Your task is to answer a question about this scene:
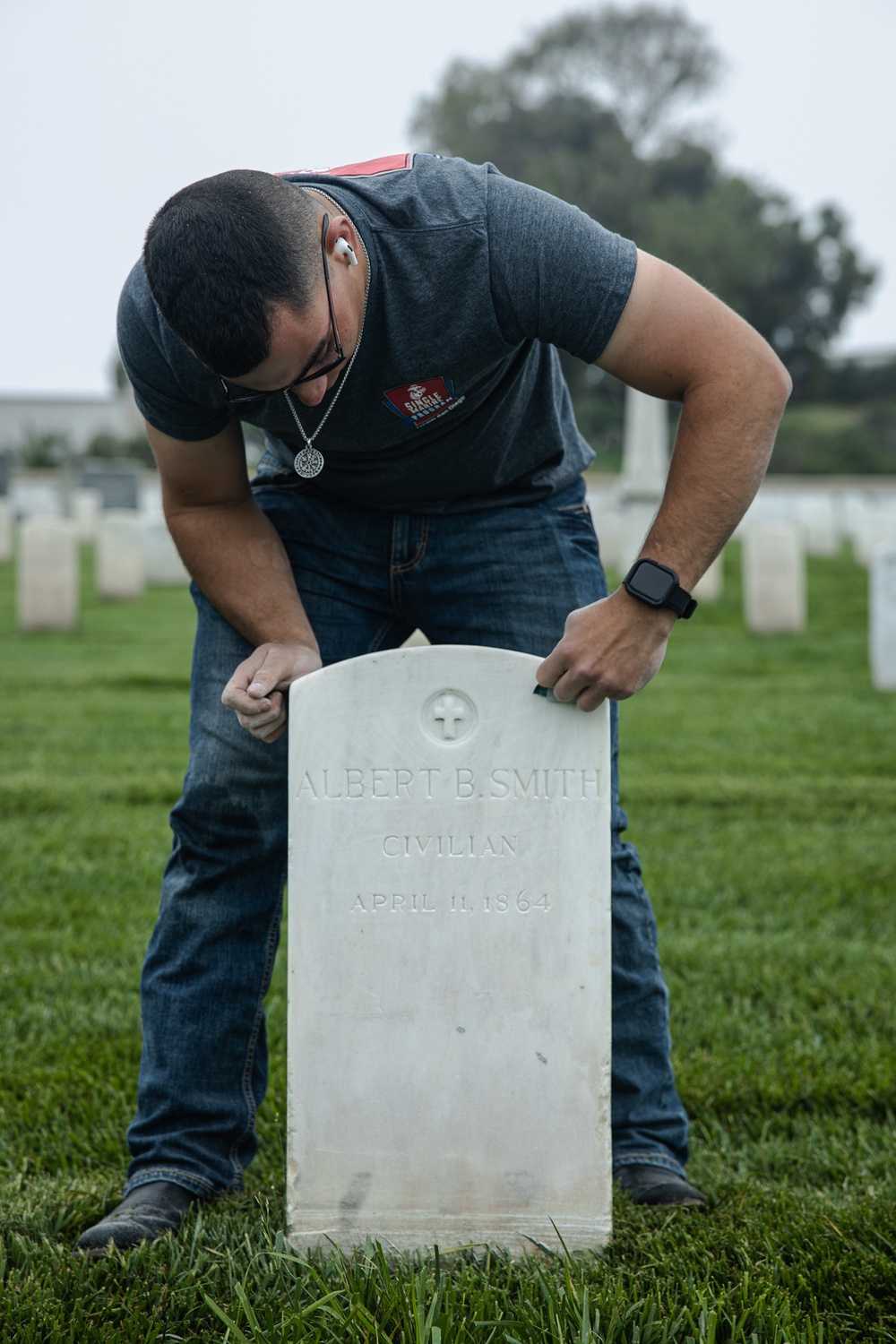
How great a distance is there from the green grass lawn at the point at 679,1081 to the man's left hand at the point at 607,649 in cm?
97

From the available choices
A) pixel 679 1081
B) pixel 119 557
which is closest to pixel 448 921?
pixel 679 1081

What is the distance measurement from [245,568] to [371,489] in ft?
0.96

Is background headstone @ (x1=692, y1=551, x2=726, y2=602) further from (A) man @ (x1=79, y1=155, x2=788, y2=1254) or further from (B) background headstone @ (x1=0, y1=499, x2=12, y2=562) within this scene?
(B) background headstone @ (x1=0, y1=499, x2=12, y2=562)

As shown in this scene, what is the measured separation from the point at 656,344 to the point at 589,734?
68cm

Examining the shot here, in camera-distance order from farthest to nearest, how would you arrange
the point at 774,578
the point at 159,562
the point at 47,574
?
the point at 159,562
the point at 47,574
the point at 774,578

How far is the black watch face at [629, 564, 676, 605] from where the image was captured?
2.13m

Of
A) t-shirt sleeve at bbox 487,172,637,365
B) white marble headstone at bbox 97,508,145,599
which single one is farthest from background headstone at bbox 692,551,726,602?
t-shirt sleeve at bbox 487,172,637,365

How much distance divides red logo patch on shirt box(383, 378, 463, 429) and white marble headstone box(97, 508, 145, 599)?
12.1m

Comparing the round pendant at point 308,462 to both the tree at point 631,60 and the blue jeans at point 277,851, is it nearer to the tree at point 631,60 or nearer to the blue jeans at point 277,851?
the blue jeans at point 277,851

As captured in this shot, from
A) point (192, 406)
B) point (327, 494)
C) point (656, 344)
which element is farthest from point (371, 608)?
point (656, 344)

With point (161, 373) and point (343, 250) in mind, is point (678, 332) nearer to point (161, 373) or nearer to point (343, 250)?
point (343, 250)

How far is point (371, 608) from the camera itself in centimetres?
262

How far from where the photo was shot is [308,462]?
2.25 meters

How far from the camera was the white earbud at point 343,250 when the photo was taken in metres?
2.00
